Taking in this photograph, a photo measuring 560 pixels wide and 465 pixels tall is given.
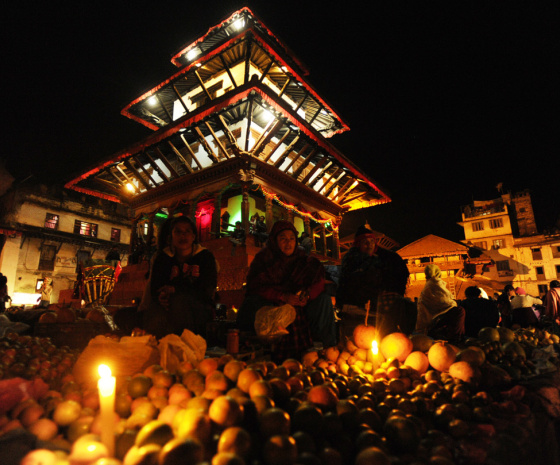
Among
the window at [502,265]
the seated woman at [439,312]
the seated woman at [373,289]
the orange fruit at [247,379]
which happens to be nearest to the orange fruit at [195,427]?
the orange fruit at [247,379]

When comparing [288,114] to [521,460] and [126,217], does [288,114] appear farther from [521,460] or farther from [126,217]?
[126,217]

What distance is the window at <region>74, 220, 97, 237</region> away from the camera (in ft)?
96.8

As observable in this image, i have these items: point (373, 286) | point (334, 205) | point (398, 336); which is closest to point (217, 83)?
point (334, 205)

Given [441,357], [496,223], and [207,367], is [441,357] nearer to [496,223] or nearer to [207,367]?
[207,367]

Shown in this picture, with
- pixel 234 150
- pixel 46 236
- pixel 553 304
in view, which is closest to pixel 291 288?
pixel 553 304

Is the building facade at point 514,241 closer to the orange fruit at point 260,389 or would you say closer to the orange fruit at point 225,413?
the orange fruit at point 260,389

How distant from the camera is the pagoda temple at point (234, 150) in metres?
11.4

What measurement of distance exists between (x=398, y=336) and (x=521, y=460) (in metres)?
1.43

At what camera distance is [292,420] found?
55.5 inches

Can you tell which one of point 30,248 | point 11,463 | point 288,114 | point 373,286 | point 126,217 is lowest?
point 11,463

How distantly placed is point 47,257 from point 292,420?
33.1 metres

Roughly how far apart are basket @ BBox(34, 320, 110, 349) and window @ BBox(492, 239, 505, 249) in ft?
163

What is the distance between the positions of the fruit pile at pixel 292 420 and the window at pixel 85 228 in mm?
33627

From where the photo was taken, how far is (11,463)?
3.46ft
